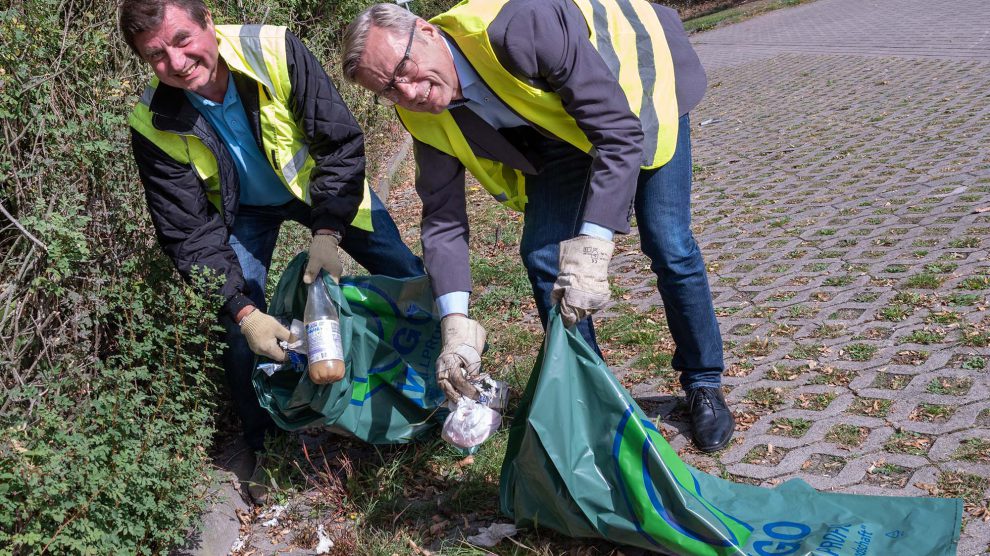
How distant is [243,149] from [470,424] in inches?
56.4

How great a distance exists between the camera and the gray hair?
246 centimetres

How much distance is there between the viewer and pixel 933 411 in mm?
3174

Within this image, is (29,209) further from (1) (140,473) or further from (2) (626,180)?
(2) (626,180)

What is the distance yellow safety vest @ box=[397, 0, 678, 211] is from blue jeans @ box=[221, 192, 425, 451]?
792 mm

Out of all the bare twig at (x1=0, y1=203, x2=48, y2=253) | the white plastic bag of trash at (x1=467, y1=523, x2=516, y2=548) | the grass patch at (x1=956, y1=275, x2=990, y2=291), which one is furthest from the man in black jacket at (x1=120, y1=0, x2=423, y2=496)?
the grass patch at (x1=956, y1=275, x2=990, y2=291)

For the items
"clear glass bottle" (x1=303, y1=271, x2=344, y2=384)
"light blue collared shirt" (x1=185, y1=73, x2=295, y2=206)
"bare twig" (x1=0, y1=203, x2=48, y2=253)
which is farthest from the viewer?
"light blue collared shirt" (x1=185, y1=73, x2=295, y2=206)

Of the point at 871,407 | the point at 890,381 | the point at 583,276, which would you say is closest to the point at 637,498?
the point at 583,276

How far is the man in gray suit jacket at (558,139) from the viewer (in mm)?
2457

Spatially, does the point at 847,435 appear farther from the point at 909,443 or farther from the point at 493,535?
the point at 493,535

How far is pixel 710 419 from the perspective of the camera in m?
3.23

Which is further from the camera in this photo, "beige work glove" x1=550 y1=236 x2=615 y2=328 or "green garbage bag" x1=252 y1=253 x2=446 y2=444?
"green garbage bag" x1=252 y1=253 x2=446 y2=444

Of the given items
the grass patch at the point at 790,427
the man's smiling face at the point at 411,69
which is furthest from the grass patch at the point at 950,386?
the man's smiling face at the point at 411,69

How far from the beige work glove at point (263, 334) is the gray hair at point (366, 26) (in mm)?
1007

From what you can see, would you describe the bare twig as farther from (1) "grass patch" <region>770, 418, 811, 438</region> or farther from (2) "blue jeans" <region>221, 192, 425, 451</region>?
(1) "grass patch" <region>770, 418, 811, 438</region>
